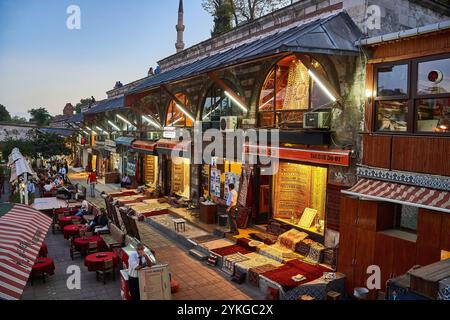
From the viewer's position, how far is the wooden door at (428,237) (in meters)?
7.48

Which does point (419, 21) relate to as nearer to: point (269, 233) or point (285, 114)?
point (285, 114)

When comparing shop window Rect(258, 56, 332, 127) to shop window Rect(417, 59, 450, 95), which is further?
shop window Rect(258, 56, 332, 127)

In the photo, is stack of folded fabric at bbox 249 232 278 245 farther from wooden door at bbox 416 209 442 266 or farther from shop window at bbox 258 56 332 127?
wooden door at bbox 416 209 442 266

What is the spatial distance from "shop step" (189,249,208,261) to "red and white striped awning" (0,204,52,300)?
5010mm

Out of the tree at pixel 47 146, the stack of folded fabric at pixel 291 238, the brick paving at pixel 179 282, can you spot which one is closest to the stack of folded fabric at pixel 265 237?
the stack of folded fabric at pixel 291 238

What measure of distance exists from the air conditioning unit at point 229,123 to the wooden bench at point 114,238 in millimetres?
5993

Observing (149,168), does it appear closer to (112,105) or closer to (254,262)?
(112,105)

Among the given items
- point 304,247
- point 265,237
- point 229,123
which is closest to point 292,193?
point 265,237

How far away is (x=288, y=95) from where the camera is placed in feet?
41.7

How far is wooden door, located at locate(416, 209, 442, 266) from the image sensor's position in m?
7.48

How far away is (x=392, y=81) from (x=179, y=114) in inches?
563

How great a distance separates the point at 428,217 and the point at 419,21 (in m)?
6.95

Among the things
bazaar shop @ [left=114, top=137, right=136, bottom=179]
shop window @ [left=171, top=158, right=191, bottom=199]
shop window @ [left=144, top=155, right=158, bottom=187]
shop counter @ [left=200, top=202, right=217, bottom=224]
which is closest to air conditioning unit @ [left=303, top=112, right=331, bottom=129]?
shop counter @ [left=200, top=202, right=217, bottom=224]
